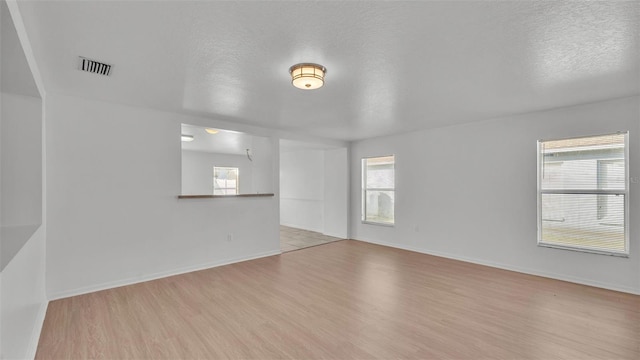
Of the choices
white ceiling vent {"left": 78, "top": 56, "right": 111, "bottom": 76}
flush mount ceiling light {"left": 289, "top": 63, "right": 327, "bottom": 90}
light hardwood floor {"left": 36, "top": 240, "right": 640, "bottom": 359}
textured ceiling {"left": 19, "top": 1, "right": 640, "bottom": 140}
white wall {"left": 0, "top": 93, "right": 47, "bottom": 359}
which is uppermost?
textured ceiling {"left": 19, "top": 1, "right": 640, "bottom": 140}

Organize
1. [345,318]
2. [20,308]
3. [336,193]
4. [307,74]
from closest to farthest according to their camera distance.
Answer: [20,308], [307,74], [345,318], [336,193]

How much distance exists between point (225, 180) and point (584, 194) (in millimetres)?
8514

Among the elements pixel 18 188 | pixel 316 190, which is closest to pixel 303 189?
pixel 316 190

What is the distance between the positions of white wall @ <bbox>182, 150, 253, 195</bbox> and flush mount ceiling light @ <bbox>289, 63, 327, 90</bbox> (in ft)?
20.5

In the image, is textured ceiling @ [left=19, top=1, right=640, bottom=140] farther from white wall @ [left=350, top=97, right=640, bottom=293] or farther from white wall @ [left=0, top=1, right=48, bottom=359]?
white wall @ [left=350, top=97, right=640, bottom=293]

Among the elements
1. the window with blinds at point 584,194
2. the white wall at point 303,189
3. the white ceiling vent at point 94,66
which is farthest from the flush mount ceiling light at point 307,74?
the white wall at point 303,189

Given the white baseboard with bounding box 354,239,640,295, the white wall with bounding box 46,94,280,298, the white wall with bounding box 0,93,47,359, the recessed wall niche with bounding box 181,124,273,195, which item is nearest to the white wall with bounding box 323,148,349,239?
the white baseboard with bounding box 354,239,640,295

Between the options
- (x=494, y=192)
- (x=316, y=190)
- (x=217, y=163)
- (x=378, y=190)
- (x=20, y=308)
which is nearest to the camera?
(x=20, y=308)

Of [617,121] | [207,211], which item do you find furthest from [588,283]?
[207,211]

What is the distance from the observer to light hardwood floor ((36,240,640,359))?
6.95 ft

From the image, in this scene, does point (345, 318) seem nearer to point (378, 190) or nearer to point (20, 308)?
point (20, 308)

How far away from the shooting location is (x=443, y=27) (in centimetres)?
184

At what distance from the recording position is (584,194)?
359 cm

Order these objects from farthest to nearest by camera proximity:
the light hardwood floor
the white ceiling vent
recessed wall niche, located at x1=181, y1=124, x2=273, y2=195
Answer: recessed wall niche, located at x1=181, y1=124, x2=273, y2=195 → the white ceiling vent → the light hardwood floor
